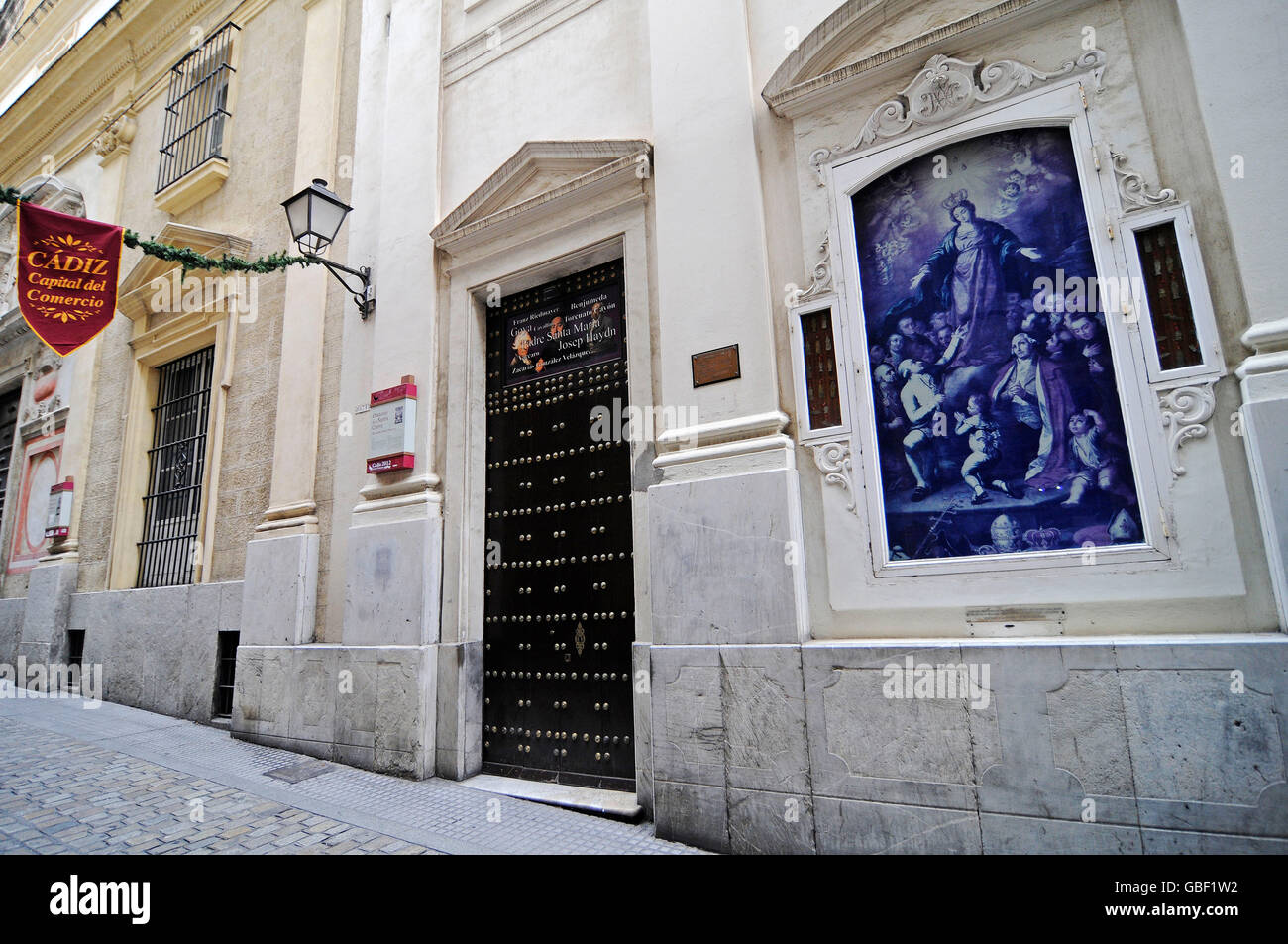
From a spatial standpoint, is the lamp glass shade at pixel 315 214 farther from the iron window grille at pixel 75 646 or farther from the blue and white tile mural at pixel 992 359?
the iron window grille at pixel 75 646

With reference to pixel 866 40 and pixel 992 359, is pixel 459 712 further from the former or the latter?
pixel 866 40

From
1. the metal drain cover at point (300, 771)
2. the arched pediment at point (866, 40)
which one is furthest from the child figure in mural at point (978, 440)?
the metal drain cover at point (300, 771)

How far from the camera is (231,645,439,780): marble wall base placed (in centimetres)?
479

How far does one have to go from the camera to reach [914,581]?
3305mm

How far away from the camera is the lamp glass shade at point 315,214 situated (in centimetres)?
532

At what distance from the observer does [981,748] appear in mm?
2881

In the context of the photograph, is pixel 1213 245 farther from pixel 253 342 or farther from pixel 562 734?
pixel 253 342

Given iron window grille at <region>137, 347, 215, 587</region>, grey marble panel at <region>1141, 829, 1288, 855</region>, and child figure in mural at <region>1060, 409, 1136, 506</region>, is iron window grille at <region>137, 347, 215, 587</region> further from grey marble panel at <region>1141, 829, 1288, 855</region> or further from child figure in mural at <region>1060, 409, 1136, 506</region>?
grey marble panel at <region>1141, 829, 1288, 855</region>

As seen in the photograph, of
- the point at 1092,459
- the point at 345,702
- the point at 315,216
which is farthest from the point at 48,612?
the point at 1092,459

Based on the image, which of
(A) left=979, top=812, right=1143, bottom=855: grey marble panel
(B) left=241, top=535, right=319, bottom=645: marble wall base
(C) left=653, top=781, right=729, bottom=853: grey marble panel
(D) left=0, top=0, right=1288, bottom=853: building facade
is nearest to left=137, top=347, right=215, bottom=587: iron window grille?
(D) left=0, top=0, right=1288, bottom=853: building facade

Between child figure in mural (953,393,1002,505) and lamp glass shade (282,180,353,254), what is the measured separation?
4.97 metres

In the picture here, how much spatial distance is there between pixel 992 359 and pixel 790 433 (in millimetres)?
1084
